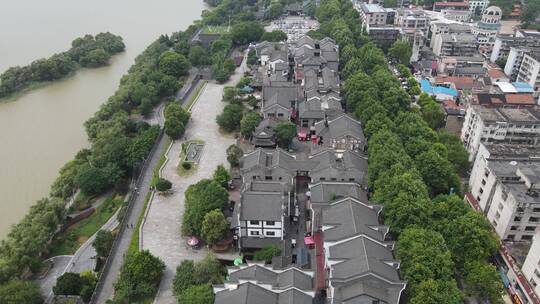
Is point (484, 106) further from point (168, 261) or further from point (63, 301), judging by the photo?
A: point (63, 301)

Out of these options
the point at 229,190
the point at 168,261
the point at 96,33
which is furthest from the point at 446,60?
the point at 96,33

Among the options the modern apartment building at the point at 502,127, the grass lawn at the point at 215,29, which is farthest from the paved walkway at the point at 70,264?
the grass lawn at the point at 215,29

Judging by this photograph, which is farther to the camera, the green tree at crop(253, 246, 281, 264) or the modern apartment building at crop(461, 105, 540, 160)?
the modern apartment building at crop(461, 105, 540, 160)

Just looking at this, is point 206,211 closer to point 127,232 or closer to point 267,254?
point 267,254

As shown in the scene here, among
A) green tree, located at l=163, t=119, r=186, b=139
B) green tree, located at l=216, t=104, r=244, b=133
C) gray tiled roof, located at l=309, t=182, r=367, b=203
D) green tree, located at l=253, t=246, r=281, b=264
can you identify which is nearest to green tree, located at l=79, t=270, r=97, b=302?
green tree, located at l=253, t=246, r=281, b=264

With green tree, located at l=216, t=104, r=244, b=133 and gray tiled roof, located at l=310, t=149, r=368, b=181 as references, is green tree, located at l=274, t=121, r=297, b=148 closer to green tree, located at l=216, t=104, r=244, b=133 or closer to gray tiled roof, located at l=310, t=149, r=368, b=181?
gray tiled roof, located at l=310, t=149, r=368, b=181

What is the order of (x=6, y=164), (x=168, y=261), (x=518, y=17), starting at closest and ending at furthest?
(x=168, y=261) < (x=6, y=164) < (x=518, y=17)
